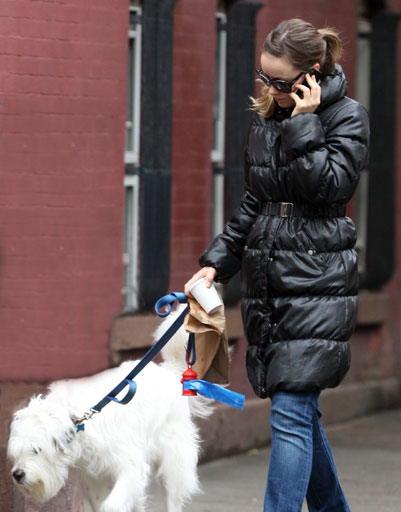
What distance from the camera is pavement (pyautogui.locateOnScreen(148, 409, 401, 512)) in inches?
283

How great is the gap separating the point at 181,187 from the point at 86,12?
5.06 feet

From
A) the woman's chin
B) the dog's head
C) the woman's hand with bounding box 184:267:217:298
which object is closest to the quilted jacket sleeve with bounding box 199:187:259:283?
the woman's hand with bounding box 184:267:217:298

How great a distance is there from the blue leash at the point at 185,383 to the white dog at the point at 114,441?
141mm

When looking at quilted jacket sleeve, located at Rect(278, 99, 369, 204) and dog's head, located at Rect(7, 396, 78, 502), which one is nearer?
quilted jacket sleeve, located at Rect(278, 99, 369, 204)

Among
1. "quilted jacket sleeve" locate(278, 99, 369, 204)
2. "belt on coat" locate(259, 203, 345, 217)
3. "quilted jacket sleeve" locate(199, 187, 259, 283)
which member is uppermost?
"quilted jacket sleeve" locate(278, 99, 369, 204)

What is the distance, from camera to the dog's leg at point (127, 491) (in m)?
5.71

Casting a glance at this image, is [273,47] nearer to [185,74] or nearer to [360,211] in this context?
[185,74]

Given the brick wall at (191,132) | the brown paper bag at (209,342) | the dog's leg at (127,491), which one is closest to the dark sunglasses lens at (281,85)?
the brown paper bag at (209,342)

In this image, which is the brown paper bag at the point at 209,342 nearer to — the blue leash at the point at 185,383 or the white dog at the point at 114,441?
the blue leash at the point at 185,383

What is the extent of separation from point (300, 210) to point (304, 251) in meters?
0.17

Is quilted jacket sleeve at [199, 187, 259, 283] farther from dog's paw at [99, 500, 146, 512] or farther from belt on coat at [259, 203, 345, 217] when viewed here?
dog's paw at [99, 500, 146, 512]

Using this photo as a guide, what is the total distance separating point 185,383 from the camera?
5277mm

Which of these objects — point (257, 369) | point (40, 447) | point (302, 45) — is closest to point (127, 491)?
point (40, 447)

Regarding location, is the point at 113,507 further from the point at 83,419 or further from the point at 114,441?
the point at 83,419
